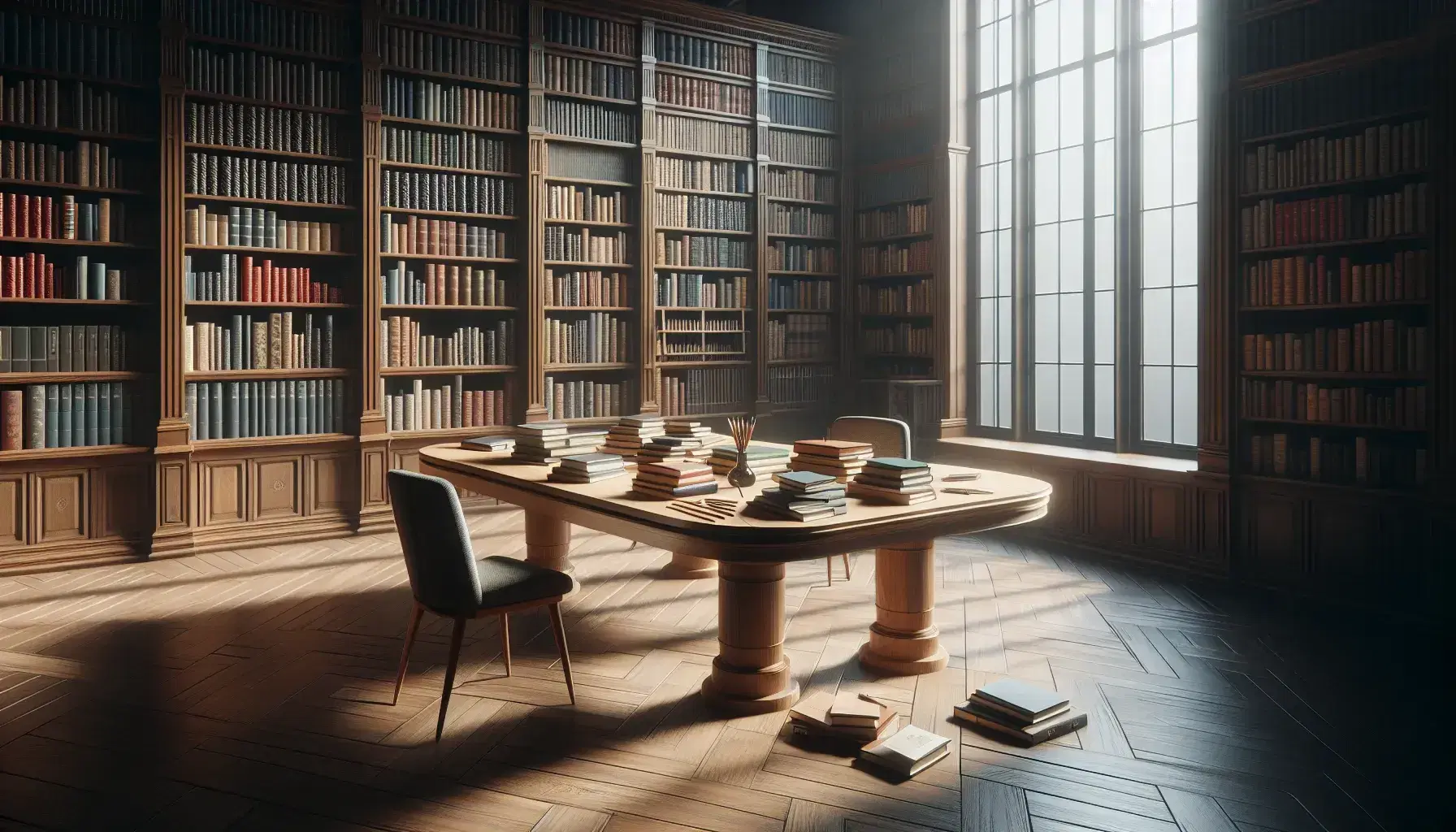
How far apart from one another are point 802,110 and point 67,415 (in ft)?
16.9

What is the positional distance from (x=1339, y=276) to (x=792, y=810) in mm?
3680

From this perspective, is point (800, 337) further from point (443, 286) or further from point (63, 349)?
point (63, 349)

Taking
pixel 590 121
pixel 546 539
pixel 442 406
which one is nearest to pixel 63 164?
pixel 442 406

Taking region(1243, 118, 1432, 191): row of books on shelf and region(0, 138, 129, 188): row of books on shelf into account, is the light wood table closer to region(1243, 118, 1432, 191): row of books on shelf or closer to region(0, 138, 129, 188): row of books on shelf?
region(1243, 118, 1432, 191): row of books on shelf

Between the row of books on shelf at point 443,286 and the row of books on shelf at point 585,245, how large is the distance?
42 centimetres

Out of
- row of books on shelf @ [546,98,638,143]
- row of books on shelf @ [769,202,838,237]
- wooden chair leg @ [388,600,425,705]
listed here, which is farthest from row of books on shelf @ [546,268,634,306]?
wooden chair leg @ [388,600,425,705]

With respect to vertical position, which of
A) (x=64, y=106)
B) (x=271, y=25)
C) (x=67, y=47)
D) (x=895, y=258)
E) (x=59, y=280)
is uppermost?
(x=271, y=25)

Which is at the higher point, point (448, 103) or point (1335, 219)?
point (448, 103)

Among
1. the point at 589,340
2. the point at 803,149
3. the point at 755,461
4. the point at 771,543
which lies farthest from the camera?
Answer: the point at 803,149

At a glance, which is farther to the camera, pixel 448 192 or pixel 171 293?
pixel 448 192

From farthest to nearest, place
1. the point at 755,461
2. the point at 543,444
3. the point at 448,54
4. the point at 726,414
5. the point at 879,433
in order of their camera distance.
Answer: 1. the point at 726,414
2. the point at 448,54
3. the point at 879,433
4. the point at 543,444
5. the point at 755,461

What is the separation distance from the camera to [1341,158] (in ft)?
14.2

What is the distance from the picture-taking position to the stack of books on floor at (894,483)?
2.99 meters

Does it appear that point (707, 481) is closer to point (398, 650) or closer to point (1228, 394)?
point (398, 650)
